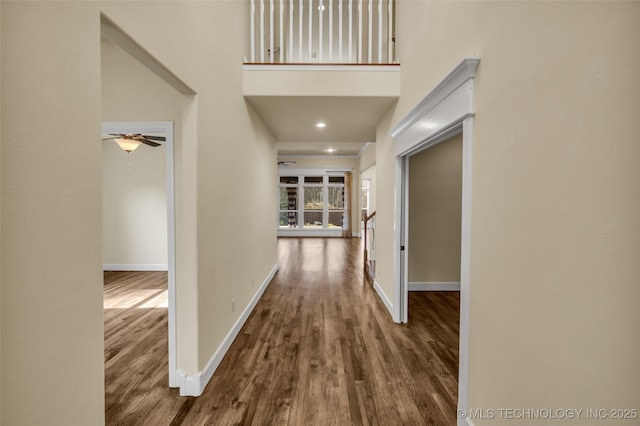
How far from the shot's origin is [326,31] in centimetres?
468

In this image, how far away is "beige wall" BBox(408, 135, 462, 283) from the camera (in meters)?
4.11

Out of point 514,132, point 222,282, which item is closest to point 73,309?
point 222,282

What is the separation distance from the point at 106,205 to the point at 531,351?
6594mm

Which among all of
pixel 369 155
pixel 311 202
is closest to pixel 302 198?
pixel 311 202

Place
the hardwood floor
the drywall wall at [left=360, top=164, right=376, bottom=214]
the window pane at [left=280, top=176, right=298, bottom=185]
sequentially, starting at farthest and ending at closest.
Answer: the window pane at [left=280, top=176, right=298, bottom=185]
the drywall wall at [left=360, top=164, right=376, bottom=214]
the hardwood floor

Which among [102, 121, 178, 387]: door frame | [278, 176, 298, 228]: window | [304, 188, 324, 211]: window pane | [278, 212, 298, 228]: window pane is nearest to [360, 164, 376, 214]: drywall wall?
[304, 188, 324, 211]: window pane

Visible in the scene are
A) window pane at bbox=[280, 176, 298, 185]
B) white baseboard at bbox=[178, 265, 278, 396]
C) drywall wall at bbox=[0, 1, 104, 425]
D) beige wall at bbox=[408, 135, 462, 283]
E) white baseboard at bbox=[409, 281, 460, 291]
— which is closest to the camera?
drywall wall at bbox=[0, 1, 104, 425]

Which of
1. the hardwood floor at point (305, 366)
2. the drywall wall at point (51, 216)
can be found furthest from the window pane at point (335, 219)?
the drywall wall at point (51, 216)

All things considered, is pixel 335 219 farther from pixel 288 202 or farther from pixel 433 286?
pixel 433 286

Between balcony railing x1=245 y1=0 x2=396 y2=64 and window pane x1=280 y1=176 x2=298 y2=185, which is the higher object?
balcony railing x1=245 y1=0 x2=396 y2=64

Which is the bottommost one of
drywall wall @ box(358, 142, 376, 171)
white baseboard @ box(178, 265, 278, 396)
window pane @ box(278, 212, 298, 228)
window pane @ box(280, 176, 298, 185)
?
white baseboard @ box(178, 265, 278, 396)

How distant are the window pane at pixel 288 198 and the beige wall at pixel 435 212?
6818 millimetres

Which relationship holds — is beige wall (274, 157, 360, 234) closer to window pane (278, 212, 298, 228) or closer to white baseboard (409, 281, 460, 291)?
window pane (278, 212, 298, 228)

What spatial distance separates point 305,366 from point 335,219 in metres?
8.46
